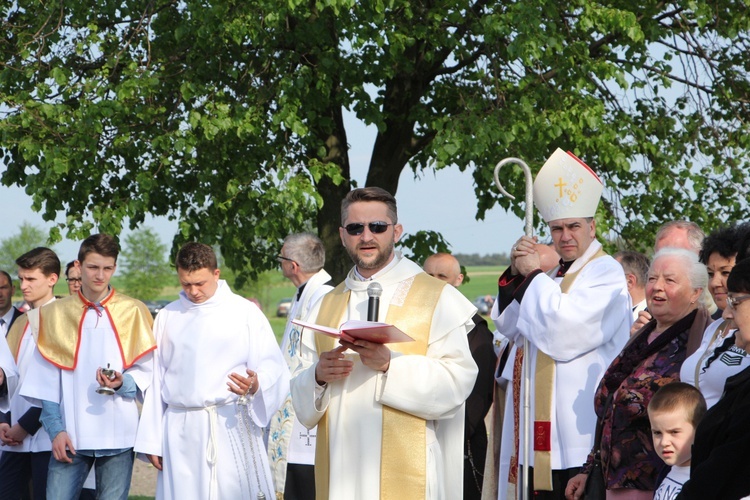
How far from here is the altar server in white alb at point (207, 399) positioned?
6.43 metres

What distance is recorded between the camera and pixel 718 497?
3.28m

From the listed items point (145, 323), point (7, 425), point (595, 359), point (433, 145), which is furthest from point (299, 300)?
point (433, 145)

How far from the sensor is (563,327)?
5418 mm

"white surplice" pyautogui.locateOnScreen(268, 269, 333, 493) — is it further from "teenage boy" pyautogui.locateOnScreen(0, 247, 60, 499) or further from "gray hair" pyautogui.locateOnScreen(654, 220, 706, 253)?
"gray hair" pyautogui.locateOnScreen(654, 220, 706, 253)

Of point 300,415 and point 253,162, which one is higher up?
point 253,162

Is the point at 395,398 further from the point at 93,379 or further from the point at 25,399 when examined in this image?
the point at 25,399

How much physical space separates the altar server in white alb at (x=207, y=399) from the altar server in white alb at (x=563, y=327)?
161 centimetres

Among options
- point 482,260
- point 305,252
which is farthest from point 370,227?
point 482,260

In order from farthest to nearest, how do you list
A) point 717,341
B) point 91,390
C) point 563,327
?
point 91,390 → point 563,327 → point 717,341

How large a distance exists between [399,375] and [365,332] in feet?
1.51

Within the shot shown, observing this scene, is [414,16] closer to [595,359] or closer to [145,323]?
[145,323]

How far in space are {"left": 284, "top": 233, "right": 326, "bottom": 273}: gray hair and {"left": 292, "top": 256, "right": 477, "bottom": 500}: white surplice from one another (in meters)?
2.76

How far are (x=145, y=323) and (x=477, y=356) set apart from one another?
2163mm

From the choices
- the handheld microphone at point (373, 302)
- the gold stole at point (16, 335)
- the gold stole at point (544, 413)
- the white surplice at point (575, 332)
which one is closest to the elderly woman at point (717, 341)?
the white surplice at point (575, 332)
